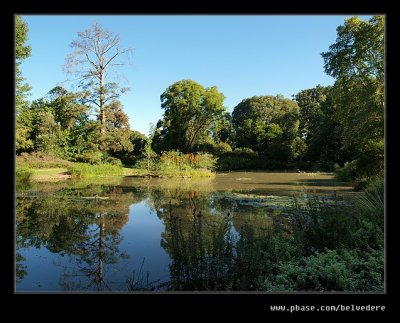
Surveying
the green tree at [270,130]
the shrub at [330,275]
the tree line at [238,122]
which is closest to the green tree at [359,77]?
the tree line at [238,122]

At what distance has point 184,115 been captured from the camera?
2967 cm

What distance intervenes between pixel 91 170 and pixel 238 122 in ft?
83.0

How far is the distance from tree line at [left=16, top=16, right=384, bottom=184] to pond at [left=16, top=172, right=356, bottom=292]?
19.6 feet

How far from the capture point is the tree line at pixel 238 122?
1306cm

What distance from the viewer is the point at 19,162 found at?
17531 mm

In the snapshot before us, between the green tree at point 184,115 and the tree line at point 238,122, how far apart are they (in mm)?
85

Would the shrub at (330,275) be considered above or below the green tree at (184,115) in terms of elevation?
below

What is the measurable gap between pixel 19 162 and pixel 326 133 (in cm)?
2265
